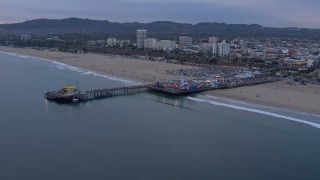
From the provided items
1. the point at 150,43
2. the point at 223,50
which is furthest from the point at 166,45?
the point at 223,50

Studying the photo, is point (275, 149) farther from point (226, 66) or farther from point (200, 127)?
point (226, 66)

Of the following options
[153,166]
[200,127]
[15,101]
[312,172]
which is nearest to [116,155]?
[153,166]

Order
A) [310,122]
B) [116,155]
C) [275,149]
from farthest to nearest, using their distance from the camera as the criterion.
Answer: [310,122] → [275,149] → [116,155]

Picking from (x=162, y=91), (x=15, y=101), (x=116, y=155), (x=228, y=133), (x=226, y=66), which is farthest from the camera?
(x=226, y=66)

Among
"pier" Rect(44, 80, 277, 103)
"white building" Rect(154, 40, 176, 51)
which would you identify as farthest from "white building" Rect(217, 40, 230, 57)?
"pier" Rect(44, 80, 277, 103)

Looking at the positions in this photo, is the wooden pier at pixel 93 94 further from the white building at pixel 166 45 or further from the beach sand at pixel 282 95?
the white building at pixel 166 45

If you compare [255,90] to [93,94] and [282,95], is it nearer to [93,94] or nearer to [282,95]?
[282,95]

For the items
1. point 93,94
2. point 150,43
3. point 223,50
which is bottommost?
point 93,94

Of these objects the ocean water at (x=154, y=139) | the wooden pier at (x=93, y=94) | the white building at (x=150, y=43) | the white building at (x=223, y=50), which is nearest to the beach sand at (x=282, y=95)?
the ocean water at (x=154, y=139)
